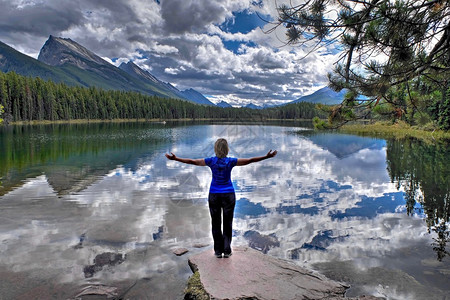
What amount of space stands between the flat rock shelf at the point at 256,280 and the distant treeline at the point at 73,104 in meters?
39.1

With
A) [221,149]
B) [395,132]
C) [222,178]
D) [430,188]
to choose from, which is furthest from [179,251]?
[395,132]

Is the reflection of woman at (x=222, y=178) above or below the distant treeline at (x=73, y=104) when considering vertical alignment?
below

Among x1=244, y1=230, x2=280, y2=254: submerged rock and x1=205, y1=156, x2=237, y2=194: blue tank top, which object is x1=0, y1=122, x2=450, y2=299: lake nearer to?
x1=244, y1=230, x2=280, y2=254: submerged rock

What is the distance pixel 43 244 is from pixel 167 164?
567 inches

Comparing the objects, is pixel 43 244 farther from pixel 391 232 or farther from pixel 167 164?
pixel 167 164

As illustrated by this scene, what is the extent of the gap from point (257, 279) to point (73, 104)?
427 feet

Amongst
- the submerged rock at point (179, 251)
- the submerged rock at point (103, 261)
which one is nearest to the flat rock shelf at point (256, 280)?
the submerged rock at point (179, 251)

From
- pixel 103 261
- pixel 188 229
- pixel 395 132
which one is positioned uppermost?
pixel 395 132

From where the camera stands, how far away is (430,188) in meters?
14.0

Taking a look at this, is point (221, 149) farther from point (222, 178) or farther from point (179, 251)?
point (179, 251)

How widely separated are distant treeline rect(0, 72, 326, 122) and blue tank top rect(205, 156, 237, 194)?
3896 cm

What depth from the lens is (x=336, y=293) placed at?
16.8ft

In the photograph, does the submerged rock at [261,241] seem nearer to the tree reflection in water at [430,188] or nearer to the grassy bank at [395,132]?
the tree reflection in water at [430,188]

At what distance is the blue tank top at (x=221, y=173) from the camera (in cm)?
560
